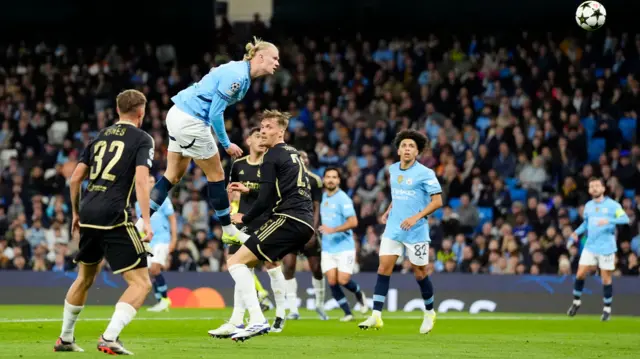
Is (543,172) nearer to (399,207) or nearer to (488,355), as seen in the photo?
(399,207)

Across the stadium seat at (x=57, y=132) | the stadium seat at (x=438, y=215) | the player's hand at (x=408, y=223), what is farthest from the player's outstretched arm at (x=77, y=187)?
the stadium seat at (x=57, y=132)

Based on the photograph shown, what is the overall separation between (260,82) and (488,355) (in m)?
19.7

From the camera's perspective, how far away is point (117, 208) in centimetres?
904

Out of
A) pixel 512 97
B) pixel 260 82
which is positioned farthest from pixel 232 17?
pixel 512 97

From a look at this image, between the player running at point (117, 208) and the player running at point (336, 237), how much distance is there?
7881 millimetres

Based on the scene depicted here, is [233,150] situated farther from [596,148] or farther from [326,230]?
[596,148]

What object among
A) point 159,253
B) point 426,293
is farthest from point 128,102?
point 159,253

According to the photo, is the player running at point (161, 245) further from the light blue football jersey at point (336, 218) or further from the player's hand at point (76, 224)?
the player's hand at point (76, 224)

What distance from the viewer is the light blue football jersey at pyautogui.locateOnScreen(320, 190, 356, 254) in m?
17.0

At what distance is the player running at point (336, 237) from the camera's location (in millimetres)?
16938

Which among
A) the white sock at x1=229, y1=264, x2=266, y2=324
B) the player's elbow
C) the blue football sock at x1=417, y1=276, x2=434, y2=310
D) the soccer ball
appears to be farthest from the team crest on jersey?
the soccer ball

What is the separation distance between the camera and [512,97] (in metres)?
26.6

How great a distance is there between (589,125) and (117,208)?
1835cm

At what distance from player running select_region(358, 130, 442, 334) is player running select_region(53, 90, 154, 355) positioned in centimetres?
524
